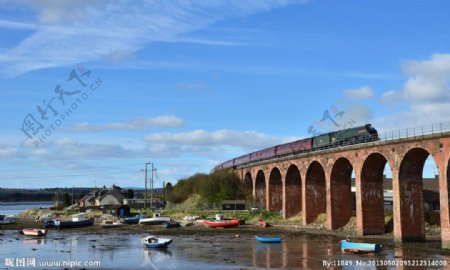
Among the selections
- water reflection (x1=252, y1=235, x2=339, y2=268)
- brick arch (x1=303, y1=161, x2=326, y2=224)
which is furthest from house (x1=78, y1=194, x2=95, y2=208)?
water reflection (x1=252, y1=235, x2=339, y2=268)

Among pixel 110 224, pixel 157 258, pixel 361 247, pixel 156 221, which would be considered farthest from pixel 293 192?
pixel 157 258

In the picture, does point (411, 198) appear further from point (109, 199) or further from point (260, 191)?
point (109, 199)

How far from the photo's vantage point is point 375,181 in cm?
4872

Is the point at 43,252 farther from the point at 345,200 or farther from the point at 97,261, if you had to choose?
the point at 345,200

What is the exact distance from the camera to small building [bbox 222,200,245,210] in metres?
83.0

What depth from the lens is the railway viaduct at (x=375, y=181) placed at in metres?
39.1

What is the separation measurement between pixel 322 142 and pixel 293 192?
9538mm

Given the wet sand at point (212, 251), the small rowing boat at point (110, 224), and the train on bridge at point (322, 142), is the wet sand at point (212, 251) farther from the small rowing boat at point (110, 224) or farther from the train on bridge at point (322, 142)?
the small rowing boat at point (110, 224)

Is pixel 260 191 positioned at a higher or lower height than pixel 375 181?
lower

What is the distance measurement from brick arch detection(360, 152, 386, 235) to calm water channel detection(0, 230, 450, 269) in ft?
12.6

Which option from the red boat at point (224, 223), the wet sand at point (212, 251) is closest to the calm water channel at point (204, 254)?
the wet sand at point (212, 251)

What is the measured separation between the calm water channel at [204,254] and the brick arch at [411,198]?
1.93 m

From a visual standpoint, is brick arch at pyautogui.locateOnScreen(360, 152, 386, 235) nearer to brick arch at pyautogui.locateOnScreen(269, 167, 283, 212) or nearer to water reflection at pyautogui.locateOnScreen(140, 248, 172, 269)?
water reflection at pyautogui.locateOnScreen(140, 248, 172, 269)

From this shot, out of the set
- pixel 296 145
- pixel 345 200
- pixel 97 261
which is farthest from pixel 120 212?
pixel 97 261
